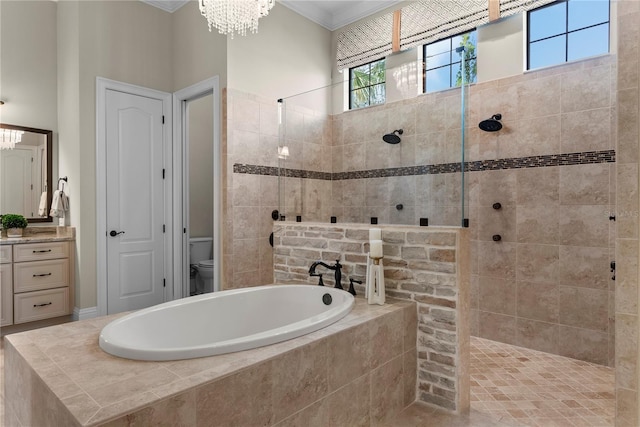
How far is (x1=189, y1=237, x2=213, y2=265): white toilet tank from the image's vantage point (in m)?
4.68

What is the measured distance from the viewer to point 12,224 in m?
3.47

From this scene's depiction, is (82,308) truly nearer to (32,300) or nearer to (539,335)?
(32,300)

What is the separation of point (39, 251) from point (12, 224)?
0.33 metres

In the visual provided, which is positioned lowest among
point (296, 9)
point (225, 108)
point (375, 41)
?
point (225, 108)

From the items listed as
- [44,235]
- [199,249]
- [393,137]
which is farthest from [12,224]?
[393,137]

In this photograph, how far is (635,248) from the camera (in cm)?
168

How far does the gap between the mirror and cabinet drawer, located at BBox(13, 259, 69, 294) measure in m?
0.53

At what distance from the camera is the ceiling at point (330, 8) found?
3934 millimetres

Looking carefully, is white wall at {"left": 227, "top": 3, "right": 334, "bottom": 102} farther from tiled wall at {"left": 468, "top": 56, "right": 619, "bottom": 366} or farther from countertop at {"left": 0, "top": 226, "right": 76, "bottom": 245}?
countertop at {"left": 0, "top": 226, "right": 76, "bottom": 245}

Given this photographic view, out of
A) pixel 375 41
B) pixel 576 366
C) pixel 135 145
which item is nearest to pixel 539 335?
pixel 576 366

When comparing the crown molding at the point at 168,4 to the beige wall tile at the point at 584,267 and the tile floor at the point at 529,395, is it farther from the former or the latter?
the beige wall tile at the point at 584,267

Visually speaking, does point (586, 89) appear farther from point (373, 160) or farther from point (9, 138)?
point (9, 138)

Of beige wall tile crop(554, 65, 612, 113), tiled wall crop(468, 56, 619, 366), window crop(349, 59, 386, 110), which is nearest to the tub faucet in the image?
window crop(349, 59, 386, 110)

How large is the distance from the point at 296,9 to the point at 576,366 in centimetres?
384
